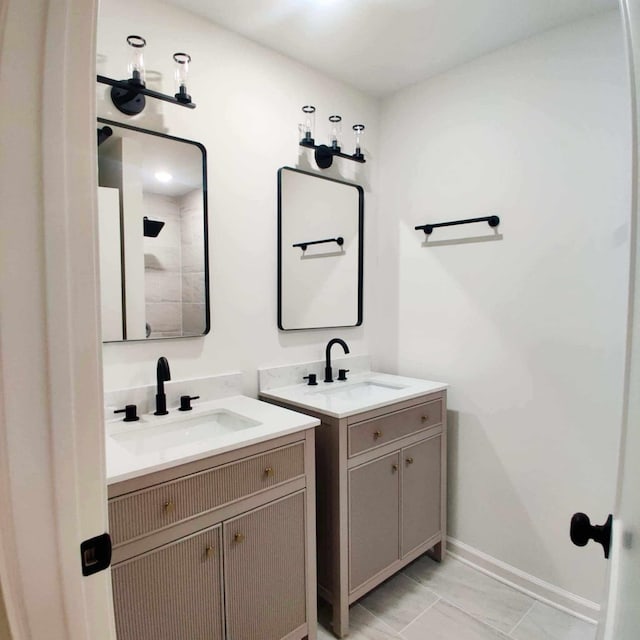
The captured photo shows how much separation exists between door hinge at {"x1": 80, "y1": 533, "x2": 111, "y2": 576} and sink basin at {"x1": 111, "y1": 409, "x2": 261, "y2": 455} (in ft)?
2.70

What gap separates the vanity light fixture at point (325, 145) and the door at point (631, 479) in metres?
1.72

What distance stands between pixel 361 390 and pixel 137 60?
69.9 inches

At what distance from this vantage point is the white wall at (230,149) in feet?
5.40

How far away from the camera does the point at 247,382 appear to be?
200cm

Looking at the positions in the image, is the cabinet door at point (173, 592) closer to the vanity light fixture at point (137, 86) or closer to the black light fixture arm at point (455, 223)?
the vanity light fixture at point (137, 86)

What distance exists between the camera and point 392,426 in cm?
190

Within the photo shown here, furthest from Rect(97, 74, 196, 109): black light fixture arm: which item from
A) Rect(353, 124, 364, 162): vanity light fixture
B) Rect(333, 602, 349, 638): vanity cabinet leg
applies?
Rect(333, 602, 349, 638): vanity cabinet leg

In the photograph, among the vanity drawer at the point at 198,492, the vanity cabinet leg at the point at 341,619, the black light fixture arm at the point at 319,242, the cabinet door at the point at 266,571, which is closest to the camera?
the vanity drawer at the point at 198,492

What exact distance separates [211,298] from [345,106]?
4.62 ft

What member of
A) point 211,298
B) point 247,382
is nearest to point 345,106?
point 211,298

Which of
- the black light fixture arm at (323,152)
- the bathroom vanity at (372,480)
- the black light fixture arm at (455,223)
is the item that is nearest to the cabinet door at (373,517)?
the bathroom vanity at (372,480)

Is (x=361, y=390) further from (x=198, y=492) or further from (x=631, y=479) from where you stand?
(x=631, y=479)

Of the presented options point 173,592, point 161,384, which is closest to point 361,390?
point 161,384

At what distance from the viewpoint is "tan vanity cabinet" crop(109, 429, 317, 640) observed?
3.78ft
